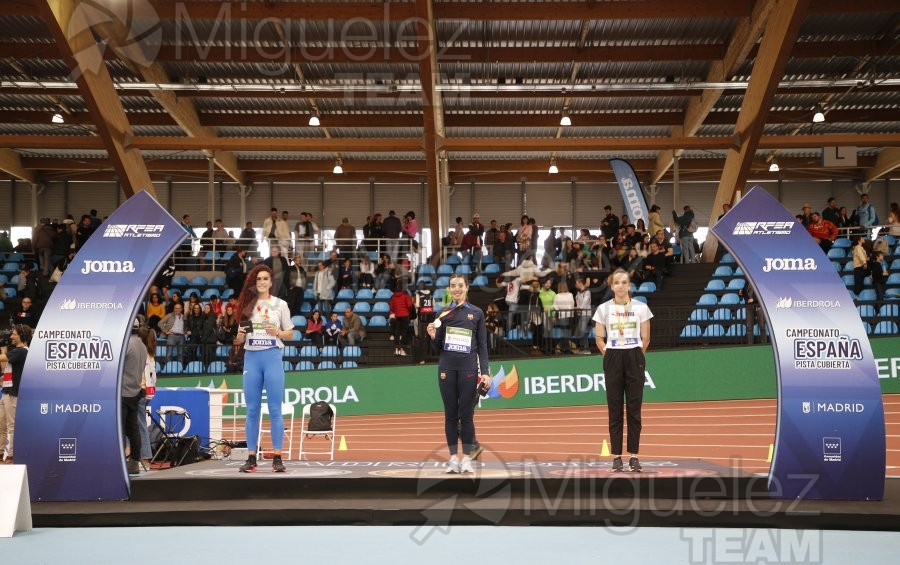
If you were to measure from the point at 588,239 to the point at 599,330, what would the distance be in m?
15.9

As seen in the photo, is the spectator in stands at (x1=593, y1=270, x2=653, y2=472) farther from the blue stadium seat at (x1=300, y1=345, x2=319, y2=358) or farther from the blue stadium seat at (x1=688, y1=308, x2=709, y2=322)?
the blue stadium seat at (x1=300, y1=345, x2=319, y2=358)

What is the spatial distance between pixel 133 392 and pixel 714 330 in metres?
11.7

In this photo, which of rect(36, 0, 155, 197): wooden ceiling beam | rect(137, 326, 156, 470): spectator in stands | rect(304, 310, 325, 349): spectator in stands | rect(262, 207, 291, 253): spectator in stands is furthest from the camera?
rect(262, 207, 291, 253): spectator in stands

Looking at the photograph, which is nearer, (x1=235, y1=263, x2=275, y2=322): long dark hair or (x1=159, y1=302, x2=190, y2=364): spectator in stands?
(x1=235, y1=263, x2=275, y2=322): long dark hair

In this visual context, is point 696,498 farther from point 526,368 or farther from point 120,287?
point 526,368

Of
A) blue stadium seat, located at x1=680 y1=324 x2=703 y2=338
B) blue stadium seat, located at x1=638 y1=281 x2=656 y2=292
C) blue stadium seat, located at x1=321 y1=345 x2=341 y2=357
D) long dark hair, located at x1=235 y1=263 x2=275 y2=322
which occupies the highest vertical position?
blue stadium seat, located at x1=638 y1=281 x2=656 y2=292

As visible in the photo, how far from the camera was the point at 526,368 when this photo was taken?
1739cm

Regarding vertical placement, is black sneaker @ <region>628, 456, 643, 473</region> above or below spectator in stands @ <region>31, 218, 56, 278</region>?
below

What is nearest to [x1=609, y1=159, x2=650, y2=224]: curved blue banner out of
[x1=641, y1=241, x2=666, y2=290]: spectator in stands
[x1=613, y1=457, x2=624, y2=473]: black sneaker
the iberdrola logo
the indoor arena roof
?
the indoor arena roof

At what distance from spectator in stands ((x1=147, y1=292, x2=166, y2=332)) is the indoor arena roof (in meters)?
3.97

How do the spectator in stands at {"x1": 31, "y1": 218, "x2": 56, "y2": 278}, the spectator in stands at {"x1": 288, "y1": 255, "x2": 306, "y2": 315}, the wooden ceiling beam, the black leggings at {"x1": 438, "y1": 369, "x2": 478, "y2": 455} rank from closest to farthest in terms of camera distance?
Result: the black leggings at {"x1": 438, "y1": 369, "x2": 478, "y2": 455}
the wooden ceiling beam
the spectator in stands at {"x1": 288, "y1": 255, "x2": 306, "y2": 315}
the spectator in stands at {"x1": 31, "y1": 218, "x2": 56, "y2": 278}

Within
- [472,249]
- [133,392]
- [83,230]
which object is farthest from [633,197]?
[133,392]

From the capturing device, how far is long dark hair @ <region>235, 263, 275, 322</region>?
7430mm

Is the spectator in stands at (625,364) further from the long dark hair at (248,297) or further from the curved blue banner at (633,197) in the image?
the curved blue banner at (633,197)
